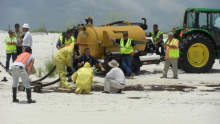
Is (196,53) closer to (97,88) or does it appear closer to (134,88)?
(134,88)

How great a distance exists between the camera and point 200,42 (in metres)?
17.4

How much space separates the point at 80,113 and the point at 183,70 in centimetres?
967

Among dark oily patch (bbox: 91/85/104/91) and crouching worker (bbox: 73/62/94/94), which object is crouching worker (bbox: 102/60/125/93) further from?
dark oily patch (bbox: 91/85/104/91)

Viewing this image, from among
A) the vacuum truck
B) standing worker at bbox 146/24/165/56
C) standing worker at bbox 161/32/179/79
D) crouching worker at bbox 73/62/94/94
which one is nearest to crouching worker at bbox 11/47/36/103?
crouching worker at bbox 73/62/94/94

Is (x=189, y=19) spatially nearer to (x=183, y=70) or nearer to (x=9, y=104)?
(x=183, y=70)

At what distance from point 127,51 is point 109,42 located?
0.82 meters

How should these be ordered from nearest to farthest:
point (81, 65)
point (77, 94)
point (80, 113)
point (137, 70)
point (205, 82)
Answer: point (80, 113)
point (77, 94)
point (81, 65)
point (205, 82)
point (137, 70)

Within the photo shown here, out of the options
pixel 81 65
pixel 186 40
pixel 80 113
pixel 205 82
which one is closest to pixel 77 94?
pixel 81 65

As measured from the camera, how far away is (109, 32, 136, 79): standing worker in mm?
15781

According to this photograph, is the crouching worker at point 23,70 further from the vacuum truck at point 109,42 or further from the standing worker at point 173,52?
the standing worker at point 173,52

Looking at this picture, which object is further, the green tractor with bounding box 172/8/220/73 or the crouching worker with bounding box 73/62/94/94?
the green tractor with bounding box 172/8/220/73

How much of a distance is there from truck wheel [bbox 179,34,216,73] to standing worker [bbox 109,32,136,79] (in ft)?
8.02

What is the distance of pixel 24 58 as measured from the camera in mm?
10367

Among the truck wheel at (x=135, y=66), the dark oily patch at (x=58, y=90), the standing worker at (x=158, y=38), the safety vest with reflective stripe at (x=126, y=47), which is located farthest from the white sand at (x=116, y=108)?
the standing worker at (x=158, y=38)
